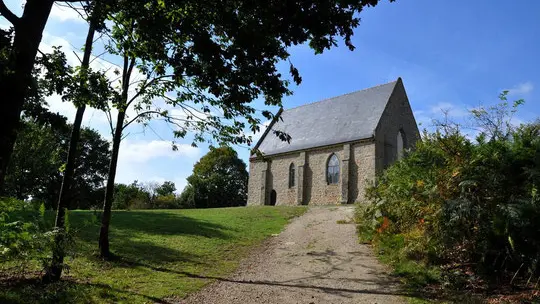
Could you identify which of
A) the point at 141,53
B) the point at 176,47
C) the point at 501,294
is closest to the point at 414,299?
the point at 501,294

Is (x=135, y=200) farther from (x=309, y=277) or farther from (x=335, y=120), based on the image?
(x=309, y=277)

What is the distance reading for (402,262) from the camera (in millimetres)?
8461

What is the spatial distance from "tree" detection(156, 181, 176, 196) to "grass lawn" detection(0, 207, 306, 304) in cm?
3911

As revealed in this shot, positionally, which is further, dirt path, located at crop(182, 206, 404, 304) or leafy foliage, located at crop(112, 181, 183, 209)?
leafy foliage, located at crop(112, 181, 183, 209)

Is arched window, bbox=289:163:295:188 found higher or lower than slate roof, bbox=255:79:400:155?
lower

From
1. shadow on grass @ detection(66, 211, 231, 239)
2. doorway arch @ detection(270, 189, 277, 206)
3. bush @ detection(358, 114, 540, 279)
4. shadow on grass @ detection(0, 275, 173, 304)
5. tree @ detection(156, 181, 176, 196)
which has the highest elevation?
tree @ detection(156, 181, 176, 196)

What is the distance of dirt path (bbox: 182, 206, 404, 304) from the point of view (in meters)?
6.96

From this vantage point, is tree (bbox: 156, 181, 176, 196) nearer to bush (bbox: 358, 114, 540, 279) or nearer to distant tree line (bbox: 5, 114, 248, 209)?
distant tree line (bbox: 5, 114, 248, 209)

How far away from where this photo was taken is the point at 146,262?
31.4 ft

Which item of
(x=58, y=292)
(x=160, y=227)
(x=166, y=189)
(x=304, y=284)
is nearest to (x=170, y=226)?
(x=160, y=227)

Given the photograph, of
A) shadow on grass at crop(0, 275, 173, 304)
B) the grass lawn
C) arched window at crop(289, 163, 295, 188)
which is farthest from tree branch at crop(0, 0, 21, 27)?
arched window at crop(289, 163, 295, 188)

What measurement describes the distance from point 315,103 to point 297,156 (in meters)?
6.54

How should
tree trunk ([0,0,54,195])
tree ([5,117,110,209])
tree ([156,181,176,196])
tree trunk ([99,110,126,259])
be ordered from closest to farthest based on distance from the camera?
tree trunk ([0,0,54,195]), tree trunk ([99,110,126,259]), tree ([5,117,110,209]), tree ([156,181,176,196])

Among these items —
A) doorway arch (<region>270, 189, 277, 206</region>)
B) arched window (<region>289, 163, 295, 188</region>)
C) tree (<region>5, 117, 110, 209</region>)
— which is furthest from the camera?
doorway arch (<region>270, 189, 277, 206</region>)
